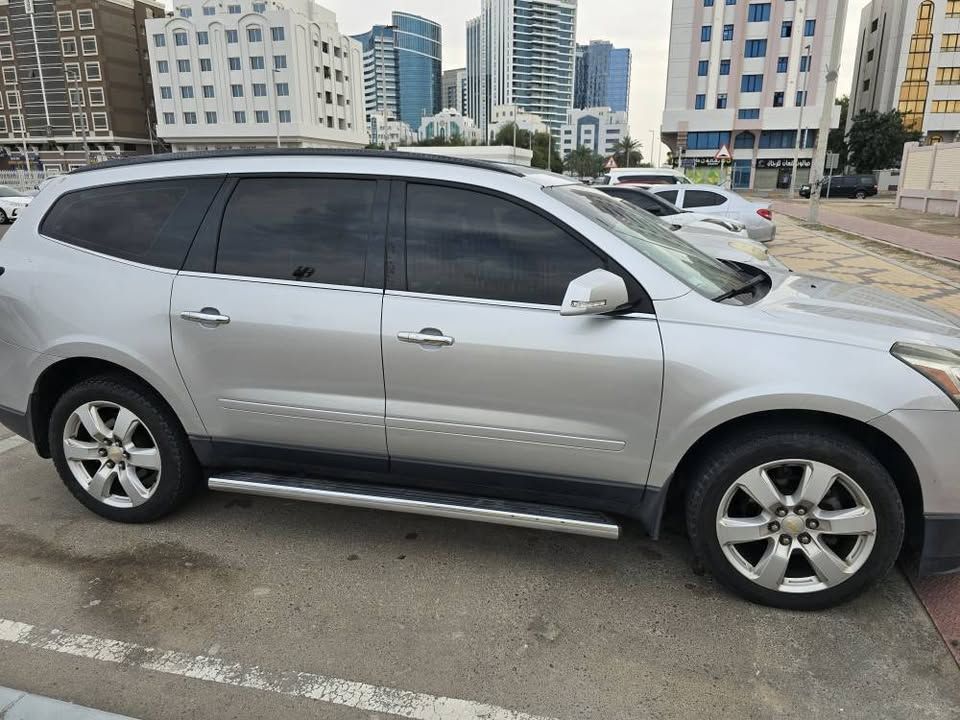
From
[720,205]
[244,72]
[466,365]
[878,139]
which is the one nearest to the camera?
[466,365]

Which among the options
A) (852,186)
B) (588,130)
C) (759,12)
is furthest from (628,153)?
(852,186)

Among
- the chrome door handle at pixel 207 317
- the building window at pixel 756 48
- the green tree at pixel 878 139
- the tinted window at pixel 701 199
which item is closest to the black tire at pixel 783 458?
the chrome door handle at pixel 207 317

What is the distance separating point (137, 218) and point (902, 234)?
20.0 metres

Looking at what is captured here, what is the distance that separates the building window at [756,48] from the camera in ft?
209

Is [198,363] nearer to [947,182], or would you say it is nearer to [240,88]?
[947,182]

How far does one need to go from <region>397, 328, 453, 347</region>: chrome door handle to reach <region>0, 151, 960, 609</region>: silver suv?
1 cm

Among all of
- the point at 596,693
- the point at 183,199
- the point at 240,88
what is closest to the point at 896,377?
the point at 596,693

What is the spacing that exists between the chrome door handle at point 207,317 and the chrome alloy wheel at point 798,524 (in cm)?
226

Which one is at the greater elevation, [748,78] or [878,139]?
[748,78]

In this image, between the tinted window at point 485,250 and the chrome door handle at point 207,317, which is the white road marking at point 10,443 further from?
the tinted window at point 485,250

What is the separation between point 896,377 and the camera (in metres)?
2.55

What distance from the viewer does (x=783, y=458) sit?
104 inches

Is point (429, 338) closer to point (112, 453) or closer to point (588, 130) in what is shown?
point (112, 453)

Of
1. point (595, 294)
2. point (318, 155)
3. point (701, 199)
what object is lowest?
point (701, 199)
